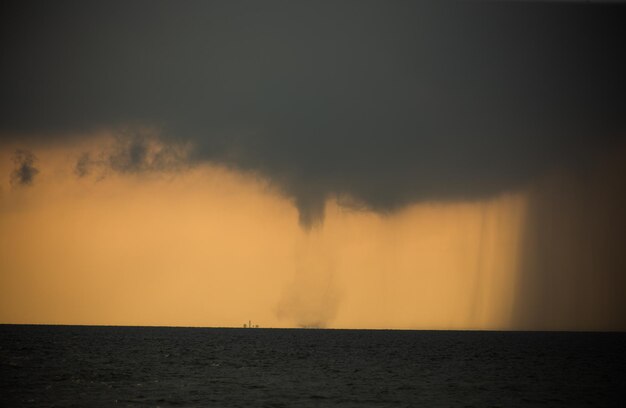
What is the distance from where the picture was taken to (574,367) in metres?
80.6

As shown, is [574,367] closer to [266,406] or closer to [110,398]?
[266,406]

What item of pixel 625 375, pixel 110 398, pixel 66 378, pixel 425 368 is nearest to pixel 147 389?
pixel 110 398

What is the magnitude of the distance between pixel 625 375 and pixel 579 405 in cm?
2402

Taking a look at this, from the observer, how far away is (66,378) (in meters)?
58.2

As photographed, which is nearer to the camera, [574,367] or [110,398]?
[110,398]

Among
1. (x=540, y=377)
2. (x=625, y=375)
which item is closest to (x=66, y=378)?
(x=540, y=377)

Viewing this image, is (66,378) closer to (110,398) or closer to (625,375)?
(110,398)

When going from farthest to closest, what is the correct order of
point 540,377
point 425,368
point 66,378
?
point 425,368 < point 540,377 < point 66,378

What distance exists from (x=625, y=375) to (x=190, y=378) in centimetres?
3812

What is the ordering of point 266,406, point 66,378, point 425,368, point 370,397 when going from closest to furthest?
point 266,406 < point 370,397 < point 66,378 < point 425,368

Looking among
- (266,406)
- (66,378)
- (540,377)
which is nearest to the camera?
(266,406)

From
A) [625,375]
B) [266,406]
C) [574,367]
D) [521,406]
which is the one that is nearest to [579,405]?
[521,406]

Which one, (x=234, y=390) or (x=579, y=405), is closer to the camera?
(x=579, y=405)

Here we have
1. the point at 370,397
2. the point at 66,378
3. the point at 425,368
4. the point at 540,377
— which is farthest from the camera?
the point at 425,368
